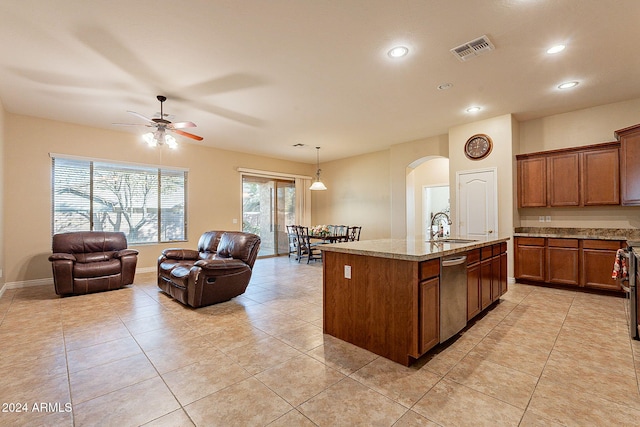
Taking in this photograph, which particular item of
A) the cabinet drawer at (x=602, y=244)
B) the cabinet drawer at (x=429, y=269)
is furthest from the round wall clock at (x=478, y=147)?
the cabinet drawer at (x=429, y=269)

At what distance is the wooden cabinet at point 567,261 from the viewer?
13.7ft

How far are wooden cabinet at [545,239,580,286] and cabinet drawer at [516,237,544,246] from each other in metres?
0.10

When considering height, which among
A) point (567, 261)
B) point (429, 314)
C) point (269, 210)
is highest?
point (269, 210)

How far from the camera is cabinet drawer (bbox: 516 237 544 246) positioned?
4707mm

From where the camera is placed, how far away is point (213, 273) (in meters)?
3.68

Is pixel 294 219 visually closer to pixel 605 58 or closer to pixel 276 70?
pixel 276 70

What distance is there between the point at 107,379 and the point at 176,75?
3263mm

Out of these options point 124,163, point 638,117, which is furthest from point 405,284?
point 124,163

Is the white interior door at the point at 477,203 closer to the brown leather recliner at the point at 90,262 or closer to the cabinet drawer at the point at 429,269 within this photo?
the cabinet drawer at the point at 429,269

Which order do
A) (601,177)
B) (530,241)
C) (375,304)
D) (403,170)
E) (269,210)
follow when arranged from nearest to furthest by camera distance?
(375,304)
(601,177)
(530,241)
(403,170)
(269,210)

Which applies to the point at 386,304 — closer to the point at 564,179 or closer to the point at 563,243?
the point at 563,243

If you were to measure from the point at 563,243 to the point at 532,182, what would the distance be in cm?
111

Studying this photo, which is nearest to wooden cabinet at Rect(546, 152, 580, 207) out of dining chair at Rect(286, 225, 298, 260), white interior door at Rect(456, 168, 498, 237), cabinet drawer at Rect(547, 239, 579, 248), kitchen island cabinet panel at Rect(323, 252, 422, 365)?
cabinet drawer at Rect(547, 239, 579, 248)

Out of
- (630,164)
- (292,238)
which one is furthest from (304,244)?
(630,164)
